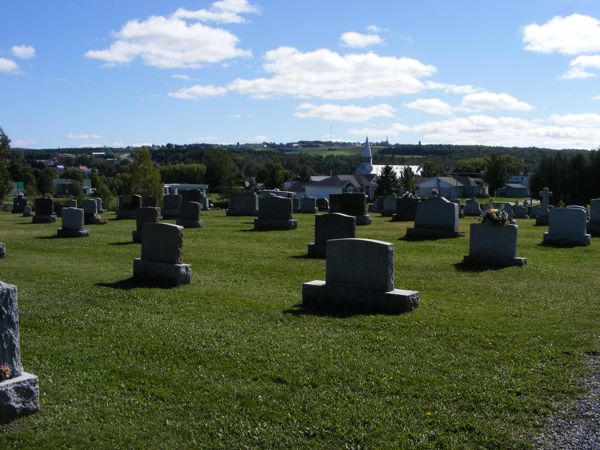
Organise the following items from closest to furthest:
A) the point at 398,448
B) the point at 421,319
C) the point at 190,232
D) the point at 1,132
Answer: the point at 398,448
the point at 421,319
the point at 190,232
the point at 1,132

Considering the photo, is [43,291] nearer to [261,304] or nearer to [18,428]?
Answer: [261,304]

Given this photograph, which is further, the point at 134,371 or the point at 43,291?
the point at 43,291

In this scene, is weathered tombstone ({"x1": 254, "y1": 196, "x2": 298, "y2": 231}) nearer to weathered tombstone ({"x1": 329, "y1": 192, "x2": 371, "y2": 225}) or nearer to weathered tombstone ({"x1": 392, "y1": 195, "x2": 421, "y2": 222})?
weathered tombstone ({"x1": 329, "y1": 192, "x2": 371, "y2": 225})

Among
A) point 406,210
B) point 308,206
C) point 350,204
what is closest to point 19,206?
point 308,206

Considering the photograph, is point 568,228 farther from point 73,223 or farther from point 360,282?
point 73,223

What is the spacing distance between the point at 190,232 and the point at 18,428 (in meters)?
19.2

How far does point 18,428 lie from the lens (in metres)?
5.90

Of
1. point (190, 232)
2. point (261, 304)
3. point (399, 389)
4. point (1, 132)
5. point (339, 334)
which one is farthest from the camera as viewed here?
point (1, 132)

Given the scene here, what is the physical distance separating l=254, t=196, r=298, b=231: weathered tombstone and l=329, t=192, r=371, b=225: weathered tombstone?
184 centimetres

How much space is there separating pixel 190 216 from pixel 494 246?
14686 millimetres

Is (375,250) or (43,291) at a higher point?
(375,250)

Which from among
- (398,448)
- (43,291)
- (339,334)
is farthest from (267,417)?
(43,291)

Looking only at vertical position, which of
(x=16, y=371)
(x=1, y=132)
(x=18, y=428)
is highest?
(x=1, y=132)

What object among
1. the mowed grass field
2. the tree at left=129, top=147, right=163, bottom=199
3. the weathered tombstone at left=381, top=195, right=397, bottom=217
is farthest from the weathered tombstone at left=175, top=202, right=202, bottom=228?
the tree at left=129, top=147, right=163, bottom=199
